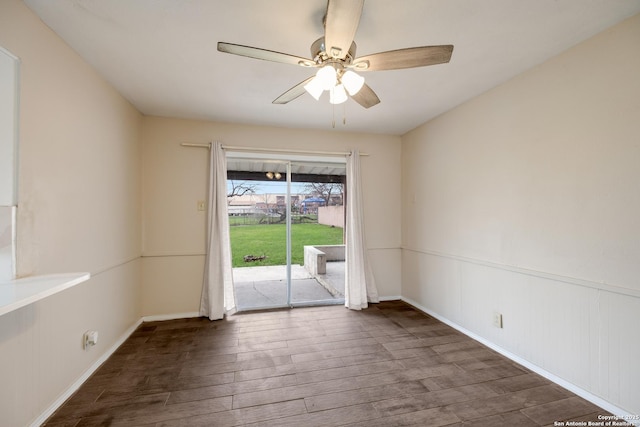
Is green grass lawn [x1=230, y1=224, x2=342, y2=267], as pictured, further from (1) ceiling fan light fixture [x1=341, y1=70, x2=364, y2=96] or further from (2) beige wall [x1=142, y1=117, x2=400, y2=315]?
(1) ceiling fan light fixture [x1=341, y1=70, x2=364, y2=96]

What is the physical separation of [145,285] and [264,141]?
2335mm

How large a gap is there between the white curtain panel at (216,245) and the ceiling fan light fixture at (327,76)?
221cm

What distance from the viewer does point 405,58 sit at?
1531mm

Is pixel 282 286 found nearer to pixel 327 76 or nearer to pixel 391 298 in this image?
pixel 391 298

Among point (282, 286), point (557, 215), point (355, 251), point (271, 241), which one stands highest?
point (557, 215)

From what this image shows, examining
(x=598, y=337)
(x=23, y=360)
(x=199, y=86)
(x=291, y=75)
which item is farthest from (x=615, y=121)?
(x=23, y=360)

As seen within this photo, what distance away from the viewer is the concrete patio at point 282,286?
3793 millimetres

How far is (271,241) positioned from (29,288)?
8.64 ft

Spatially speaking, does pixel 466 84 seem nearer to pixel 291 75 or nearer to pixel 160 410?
pixel 291 75

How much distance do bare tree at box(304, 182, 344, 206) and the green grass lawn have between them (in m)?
0.42

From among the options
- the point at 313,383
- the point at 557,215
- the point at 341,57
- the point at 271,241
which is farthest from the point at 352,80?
the point at 271,241

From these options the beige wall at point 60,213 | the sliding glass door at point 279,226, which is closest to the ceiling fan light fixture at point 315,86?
the beige wall at point 60,213

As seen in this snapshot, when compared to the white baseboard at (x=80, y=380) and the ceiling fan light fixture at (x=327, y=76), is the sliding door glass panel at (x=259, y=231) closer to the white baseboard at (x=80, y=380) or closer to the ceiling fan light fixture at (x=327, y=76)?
the white baseboard at (x=80, y=380)

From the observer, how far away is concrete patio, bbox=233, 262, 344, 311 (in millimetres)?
3793
